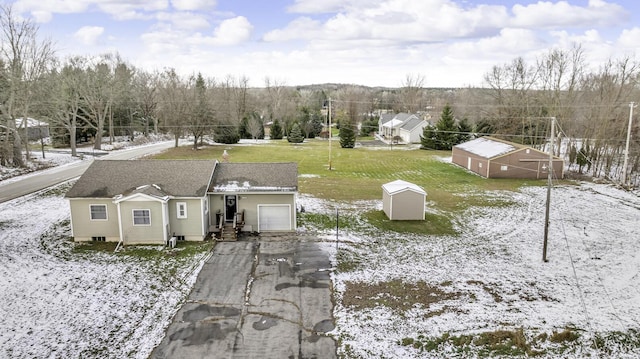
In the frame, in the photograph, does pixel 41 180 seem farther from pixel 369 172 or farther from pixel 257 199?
pixel 369 172

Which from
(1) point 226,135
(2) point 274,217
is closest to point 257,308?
(2) point 274,217

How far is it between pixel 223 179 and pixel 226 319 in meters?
10.3


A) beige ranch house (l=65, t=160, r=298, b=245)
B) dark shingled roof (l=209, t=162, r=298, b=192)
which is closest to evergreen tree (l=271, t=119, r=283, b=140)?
dark shingled roof (l=209, t=162, r=298, b=192)

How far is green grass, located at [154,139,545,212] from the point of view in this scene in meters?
33.4

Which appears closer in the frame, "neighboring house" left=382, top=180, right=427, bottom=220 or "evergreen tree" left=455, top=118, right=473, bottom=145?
"neighboring house" left=382, top=180, right=427, bottom=220

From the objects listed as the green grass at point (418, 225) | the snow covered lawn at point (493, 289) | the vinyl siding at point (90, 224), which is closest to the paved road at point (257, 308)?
the snow covered lawn at point (493, 289)

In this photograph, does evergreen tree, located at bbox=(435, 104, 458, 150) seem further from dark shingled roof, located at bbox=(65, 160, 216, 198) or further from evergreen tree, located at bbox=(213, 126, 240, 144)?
dark shingled roof, located at bbox=(65, 160, 216, 198)

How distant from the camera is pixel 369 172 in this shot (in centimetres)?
4378

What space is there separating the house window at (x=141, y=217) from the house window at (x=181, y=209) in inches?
55.9

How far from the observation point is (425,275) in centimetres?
1856

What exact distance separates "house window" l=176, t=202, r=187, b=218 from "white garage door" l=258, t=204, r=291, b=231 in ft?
12.8

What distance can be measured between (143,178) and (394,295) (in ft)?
47.0

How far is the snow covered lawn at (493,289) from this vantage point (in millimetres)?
13688

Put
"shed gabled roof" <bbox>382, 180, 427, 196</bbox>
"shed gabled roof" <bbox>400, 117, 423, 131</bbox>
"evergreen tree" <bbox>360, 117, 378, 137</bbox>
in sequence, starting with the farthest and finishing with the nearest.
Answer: "evergreen tree" <bbox>360, 117, 378, 137</bbox>, "shed gabled roof" <bbox>400, 117, 423, 131</bbox>, "shed gabled roof" <bbox>382, 180, 427, 196</bbox>
